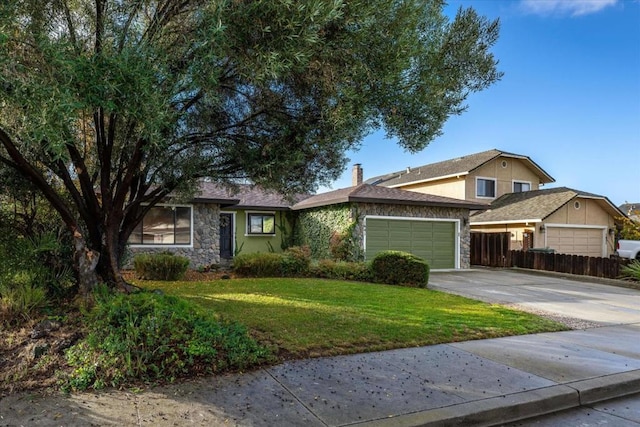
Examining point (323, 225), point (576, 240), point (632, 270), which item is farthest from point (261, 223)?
point (576, 240)

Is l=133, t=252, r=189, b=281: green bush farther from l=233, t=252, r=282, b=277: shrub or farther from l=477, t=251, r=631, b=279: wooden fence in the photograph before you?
l=477, t=251, r=631, b=279: wooden fence

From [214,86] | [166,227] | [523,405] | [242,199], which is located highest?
[214,86]

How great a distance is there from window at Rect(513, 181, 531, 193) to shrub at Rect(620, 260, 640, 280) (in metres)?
10.5

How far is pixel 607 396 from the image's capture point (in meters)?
4.50

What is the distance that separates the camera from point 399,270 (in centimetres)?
1239

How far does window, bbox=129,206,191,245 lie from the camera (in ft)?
50.2

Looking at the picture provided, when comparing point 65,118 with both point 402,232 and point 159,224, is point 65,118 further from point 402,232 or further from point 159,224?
point 402,232

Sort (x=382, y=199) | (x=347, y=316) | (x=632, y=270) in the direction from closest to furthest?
(x=347, y=316), (x=632, y=270), (x=382, y=199)

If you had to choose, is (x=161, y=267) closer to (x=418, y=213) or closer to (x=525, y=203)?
(x=418, y=213)

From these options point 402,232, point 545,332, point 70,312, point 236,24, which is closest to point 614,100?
point 402,232

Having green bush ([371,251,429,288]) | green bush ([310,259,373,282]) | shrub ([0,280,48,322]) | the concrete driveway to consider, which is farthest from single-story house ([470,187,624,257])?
shrub ([0,280,48,322])

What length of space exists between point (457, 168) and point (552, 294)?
523 inches

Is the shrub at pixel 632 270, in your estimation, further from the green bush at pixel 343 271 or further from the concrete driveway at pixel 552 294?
the green bush at pixel 343 271

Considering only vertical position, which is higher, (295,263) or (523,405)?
(295,263)
